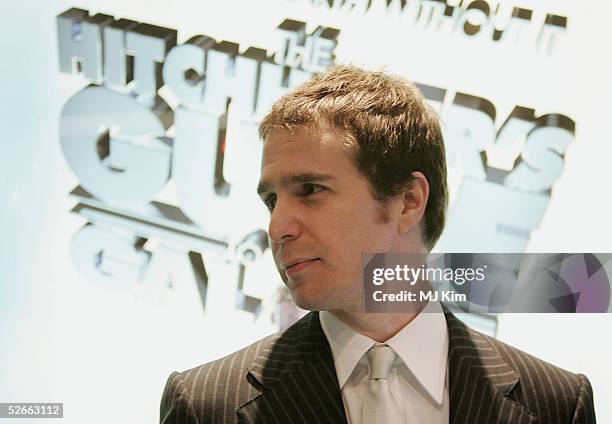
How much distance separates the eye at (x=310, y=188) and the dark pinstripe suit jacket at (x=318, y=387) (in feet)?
0.74

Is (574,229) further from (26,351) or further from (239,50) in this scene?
(26,351)

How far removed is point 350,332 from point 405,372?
0.36 ft

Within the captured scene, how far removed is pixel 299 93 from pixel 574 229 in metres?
1.05

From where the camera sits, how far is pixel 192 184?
2.00m

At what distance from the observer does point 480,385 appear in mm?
1188

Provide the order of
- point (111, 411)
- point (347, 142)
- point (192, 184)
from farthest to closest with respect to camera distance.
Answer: point (192, 184) → point (111, 411) → point (347, 142)

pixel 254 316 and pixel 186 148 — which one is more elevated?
pixel 186 148

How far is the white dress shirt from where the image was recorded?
1.17 meters

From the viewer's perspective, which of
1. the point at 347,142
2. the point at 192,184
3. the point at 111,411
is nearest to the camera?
the point at 347,142


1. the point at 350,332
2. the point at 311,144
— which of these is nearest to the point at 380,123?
the point at 311,144

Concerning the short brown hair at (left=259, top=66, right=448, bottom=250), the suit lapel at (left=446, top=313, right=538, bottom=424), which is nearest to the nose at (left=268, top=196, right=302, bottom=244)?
the short brown hair at (left=259, top=66, right=448, bottom=250)

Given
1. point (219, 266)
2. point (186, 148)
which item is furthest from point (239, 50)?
point (219, 266)

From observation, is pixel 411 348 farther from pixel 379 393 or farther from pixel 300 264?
pixel 300 264

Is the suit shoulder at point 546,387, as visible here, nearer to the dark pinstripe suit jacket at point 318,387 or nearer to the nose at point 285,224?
the dark pinstripe suit jacket at point 318,387
